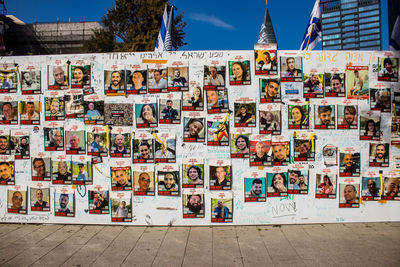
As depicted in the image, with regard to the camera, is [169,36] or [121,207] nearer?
[121,207]

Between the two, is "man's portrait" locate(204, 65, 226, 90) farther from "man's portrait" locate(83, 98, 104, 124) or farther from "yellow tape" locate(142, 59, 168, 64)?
"man's portrait" locate(83, 98, 104, 124)

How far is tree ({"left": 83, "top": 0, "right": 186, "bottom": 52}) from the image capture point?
2366 centimetres

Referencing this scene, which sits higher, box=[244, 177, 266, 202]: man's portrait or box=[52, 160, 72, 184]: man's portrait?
box=[52, 160, 72, 184]: man's portrait

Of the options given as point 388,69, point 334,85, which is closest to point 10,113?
point 334,85

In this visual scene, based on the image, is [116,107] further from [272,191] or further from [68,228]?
[272,191]

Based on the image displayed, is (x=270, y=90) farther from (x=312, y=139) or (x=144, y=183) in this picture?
(x=144, y=183)

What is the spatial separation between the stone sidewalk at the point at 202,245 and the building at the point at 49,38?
105ft

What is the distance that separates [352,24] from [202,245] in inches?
8184

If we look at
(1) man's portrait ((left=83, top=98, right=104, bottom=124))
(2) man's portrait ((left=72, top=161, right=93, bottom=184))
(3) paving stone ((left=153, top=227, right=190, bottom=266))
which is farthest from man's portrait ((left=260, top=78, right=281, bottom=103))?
(2) man's portrait ((left=72, top=161, right=93, bottom=184))

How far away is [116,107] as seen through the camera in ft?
16.9

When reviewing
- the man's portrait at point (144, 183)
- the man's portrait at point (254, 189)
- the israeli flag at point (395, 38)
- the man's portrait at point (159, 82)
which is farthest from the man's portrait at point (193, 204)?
the israeli flag at point (395, 38)

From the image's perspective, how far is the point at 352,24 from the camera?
177375 millimetres

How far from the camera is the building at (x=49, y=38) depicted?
32844 mm

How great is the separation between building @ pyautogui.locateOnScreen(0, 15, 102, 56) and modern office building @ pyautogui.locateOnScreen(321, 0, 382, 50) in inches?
6795
